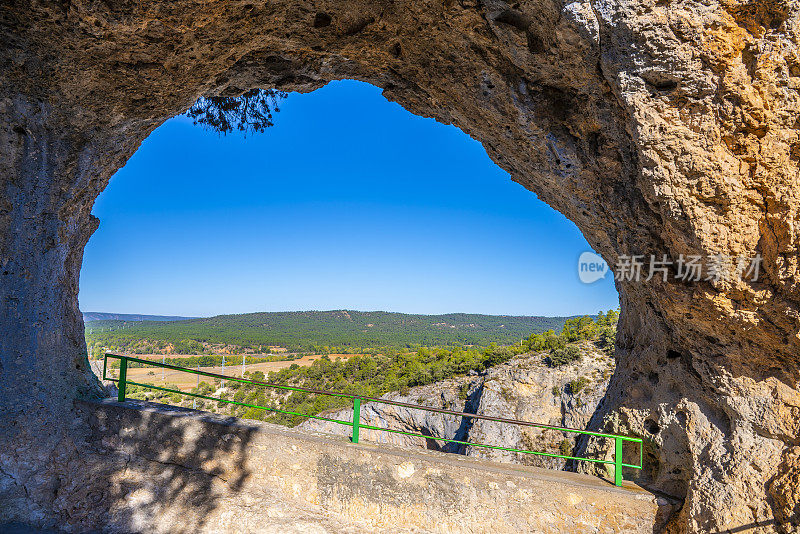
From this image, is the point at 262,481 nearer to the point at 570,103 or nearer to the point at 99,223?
the point at 99,223

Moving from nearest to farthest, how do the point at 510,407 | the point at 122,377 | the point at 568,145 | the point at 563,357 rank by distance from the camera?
the point at 568,145, the point at 122,377, the point at 510,407, the point at 563,357

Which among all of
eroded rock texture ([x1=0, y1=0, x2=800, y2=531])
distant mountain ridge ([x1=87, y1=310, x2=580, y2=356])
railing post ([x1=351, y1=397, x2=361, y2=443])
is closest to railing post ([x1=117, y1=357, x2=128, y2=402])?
eroded rock texture ([x1=0, y1=0, x2=800, y2=531])

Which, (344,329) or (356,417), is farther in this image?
(344,329)

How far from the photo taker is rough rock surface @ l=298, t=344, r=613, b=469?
11.8 m

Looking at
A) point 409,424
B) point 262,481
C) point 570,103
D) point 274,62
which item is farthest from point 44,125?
point 409,424

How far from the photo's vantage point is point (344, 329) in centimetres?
7281

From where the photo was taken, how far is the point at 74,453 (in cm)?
533

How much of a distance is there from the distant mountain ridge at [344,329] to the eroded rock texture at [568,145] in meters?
45.3

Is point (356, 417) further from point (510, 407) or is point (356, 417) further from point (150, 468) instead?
point (510, 407)

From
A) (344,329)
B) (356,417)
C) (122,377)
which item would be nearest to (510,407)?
(356,417)

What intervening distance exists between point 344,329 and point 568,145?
69.8 metres

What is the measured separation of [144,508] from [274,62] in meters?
5.46

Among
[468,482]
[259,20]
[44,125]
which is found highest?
[259,20]

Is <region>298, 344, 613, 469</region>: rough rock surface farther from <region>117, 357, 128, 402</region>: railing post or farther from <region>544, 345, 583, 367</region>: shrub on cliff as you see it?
<region>117, 357, 128, 402</region>: railing post
